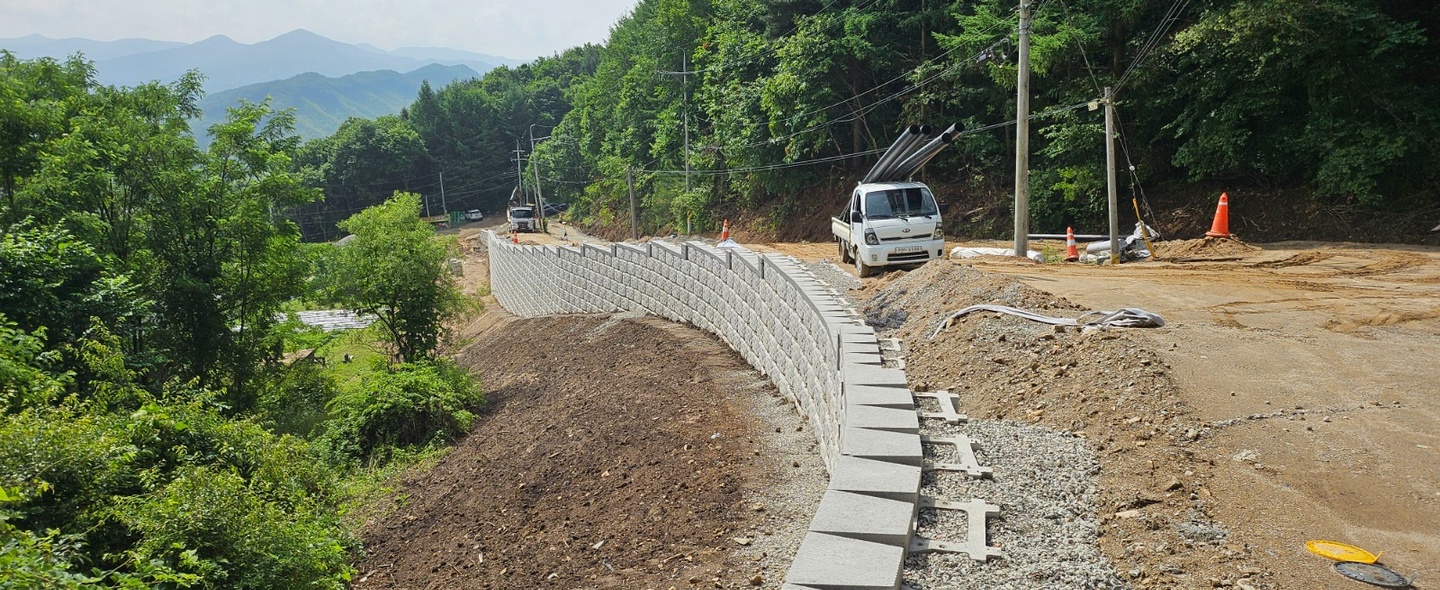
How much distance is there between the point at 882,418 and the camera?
5.46 metres

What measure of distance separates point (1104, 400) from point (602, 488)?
4704 millimetres

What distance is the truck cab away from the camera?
48.9 ft

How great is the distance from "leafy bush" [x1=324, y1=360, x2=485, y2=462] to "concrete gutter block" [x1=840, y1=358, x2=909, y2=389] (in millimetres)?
9473

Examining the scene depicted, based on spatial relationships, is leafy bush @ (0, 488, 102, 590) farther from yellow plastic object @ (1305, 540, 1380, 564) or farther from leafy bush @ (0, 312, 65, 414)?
yellow plastic object @ (1305, 540, 1380, 564)

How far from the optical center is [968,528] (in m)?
4.32

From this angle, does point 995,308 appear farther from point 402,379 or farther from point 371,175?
point 371,175

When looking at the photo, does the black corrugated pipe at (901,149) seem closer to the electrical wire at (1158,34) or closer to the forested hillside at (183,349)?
the electrical wire at (1158,34)

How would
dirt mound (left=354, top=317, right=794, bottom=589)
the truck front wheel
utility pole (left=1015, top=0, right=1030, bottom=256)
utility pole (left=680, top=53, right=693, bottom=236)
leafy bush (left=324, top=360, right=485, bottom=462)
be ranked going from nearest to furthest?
dirt mound (left=354, top=317, right=794, bottom=589)
leafy bush (left=324, top=360, right=485, bottom=462)
the truck front wheel
utility pole (left=1015, top=0, right=1030, bottom=256)
utility pole (left=680, top=53, right=693, bottom=236)

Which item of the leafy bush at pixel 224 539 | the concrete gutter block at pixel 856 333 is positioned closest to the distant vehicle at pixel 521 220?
the leafy bush at pixel 224 539

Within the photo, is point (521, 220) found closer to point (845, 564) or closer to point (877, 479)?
point (877, 479)

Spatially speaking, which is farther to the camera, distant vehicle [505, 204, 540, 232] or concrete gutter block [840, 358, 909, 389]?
distant vehicle [505, 204, 540, 232]

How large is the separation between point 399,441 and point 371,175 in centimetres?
7594

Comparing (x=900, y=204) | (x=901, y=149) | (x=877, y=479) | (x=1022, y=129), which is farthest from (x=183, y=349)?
(x=877, y=479)

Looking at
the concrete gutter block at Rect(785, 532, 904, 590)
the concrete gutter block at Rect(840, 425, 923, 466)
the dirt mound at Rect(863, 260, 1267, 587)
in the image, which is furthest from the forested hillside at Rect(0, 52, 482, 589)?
the dirt mound at Rect(863, 260, 1267, 587)
